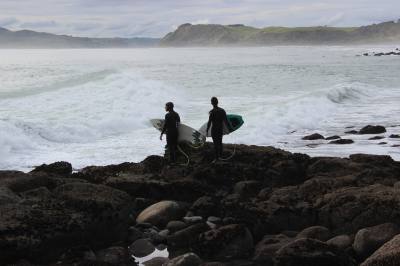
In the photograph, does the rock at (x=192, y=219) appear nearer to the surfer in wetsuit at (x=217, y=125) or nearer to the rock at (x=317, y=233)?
the rock at (x=317, y=233)

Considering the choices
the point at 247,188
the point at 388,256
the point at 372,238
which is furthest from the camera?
the point at 247,188

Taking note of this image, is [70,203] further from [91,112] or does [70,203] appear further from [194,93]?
[194,93]

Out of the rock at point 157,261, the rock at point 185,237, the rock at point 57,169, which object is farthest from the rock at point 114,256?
the rock at point 57,169

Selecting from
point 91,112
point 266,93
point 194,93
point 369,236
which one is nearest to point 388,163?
point 369,236

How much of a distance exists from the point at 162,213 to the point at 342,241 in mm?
3160

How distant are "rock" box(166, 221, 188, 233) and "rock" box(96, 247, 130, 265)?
1052 millimetres

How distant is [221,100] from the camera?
3412 cm

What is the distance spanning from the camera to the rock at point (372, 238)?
7457 millimetres

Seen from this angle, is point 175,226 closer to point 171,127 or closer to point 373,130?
point 171,127

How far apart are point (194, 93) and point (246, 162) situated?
27459mm

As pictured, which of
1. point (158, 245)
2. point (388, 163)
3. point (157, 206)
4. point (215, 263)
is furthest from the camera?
point (388, 163)

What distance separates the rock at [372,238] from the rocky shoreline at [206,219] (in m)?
0.01

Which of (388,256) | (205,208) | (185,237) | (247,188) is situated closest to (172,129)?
(247,188)

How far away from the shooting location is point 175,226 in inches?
357
